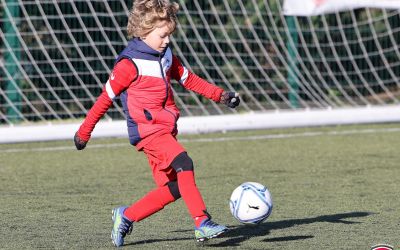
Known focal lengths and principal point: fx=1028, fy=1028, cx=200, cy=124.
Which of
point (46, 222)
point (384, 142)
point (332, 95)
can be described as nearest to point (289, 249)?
point (46, 222)

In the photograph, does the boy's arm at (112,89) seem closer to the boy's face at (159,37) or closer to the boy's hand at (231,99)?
the boy's face at (159,37)

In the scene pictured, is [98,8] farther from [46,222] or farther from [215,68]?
[46,222]

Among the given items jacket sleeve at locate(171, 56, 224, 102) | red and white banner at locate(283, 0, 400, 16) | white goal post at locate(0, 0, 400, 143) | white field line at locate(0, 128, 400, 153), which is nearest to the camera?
jacket sleeve at locate(171, 56, 224, 102)

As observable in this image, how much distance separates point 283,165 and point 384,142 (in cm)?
176

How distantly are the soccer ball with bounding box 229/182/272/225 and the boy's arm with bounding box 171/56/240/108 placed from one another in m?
0.46

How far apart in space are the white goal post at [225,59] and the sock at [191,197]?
4.75 metres

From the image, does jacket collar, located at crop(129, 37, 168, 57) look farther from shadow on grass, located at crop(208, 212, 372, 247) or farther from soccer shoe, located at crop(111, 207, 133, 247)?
shadow on grass, located at crop(208, 212, 372, 247)

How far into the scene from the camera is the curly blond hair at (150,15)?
16.2ft

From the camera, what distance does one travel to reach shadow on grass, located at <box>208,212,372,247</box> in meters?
5.03

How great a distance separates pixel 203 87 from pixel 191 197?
0.72 metres

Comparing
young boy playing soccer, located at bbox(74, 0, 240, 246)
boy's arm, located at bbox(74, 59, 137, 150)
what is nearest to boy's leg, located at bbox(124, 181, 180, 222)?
young boy playing soccer, located at bbox(74, 0, 240, 246)

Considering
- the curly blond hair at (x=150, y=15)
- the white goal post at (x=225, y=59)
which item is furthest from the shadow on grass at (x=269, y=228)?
the white goal post at (x=225, y=59)

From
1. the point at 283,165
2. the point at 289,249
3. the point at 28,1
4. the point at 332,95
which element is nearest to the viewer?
the point at 289,249

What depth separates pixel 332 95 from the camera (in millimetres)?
12438
